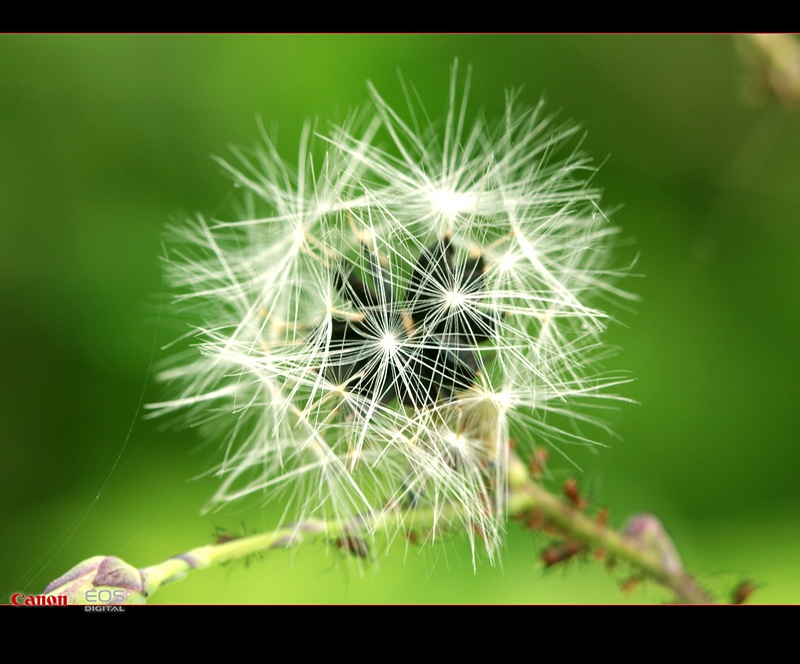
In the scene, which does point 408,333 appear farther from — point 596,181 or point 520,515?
point 596,181

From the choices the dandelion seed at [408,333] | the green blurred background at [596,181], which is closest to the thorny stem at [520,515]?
the dandelion seed at [408,333]

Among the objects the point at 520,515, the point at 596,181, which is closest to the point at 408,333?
the point at 520,515

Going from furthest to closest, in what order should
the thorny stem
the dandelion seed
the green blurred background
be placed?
the green blurred background < the dandelion seed < the thorny stem

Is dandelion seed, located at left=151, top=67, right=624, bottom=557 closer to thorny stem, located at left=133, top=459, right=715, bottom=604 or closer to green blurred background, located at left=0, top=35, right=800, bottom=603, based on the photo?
thorny stem, located at left=133, top=459, right=715, bottom=604

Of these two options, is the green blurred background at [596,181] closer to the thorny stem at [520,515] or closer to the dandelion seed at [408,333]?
the thorny stem at [520,515]

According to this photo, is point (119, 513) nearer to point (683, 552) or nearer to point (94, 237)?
point (94, 237)

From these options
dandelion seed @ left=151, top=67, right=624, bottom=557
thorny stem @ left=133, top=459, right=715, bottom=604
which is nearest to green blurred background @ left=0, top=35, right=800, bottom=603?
thorny stem @ left=133, top=459, right=715, bottom=604
